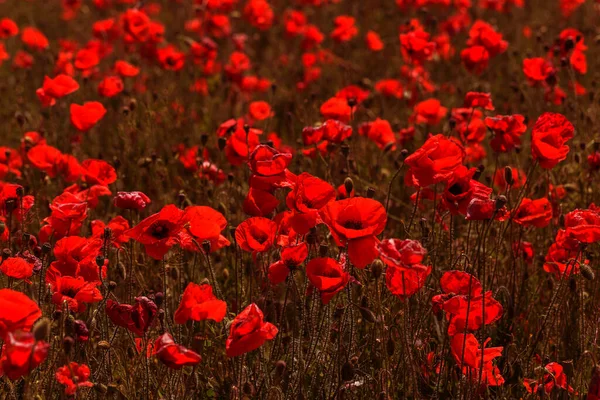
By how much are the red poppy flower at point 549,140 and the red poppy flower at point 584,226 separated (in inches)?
8.7

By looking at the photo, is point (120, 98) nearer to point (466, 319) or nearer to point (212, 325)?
point (212, 325)

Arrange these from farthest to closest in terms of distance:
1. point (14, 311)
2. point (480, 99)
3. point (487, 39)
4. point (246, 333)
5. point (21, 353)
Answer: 1. point (487, 39)
2. point (480, 99)
3. point (246, 333)
4. point (14, 311)
5. point (21, 353)

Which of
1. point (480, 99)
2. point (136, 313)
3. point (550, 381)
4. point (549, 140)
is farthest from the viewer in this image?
point (480, 99)

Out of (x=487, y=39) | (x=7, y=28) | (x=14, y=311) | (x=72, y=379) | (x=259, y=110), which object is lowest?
(x=7, y=28)

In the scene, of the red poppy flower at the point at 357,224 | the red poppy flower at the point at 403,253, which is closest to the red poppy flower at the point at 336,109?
the red poppy flower at the point at 357,224

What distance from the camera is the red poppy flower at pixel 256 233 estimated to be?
95.6 inches

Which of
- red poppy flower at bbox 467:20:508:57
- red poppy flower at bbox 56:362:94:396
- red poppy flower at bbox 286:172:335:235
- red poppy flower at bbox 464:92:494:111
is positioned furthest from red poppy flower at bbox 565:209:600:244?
red poppy flower at bbox 467:20:508:57

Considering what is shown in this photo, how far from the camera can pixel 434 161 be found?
8.18ft

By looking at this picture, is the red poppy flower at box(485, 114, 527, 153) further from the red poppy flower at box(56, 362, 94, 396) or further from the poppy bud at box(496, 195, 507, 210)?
the red poppy flower at box(56, 362, 94, 396)

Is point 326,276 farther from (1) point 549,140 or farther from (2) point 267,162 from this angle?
(1) point 549,140

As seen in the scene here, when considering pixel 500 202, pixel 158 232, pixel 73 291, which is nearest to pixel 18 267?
pixel 73 291

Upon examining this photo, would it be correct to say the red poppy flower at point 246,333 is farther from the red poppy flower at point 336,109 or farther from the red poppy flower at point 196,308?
the red poppy flower at point 336,109

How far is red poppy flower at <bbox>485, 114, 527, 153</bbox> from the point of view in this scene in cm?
303

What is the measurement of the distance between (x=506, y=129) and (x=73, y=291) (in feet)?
5.28
